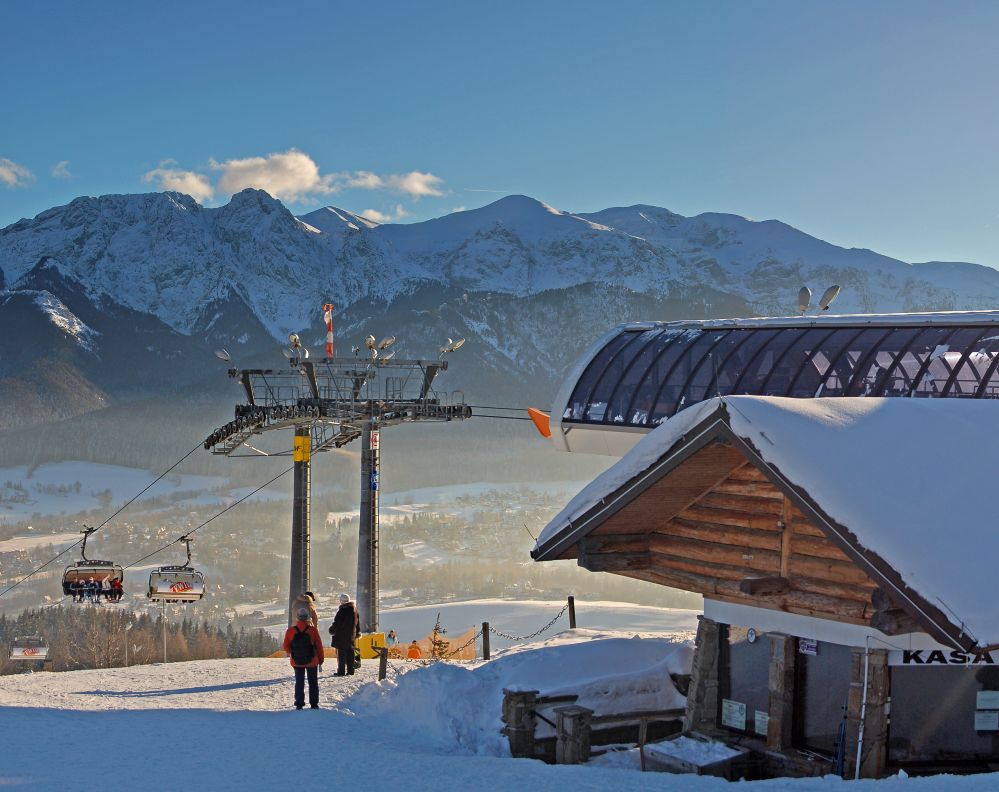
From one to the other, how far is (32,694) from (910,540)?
42.6 ft

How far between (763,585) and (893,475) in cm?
192

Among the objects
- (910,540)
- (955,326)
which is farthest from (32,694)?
(955,326)

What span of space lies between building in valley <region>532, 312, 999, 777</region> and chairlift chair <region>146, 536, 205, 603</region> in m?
18.8

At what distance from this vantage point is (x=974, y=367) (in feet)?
81.3

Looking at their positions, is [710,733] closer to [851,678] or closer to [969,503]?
[851,678]

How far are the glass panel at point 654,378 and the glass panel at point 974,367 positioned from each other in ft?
25.9

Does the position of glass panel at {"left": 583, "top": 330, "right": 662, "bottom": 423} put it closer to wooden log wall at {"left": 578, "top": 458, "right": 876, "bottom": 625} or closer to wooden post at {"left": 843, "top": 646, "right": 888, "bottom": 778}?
wooden log wall at {"left": 578, "top": 458, "right": 876, "bottom": 625}

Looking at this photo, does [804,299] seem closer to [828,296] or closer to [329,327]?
[828,296]

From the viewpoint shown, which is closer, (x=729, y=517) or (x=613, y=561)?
(x=729, y=517)

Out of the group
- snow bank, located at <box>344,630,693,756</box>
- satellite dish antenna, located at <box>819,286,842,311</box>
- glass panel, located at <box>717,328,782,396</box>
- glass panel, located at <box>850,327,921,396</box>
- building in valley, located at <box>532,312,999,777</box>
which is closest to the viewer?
building in valley, located at <box>532,312,999,777</box>

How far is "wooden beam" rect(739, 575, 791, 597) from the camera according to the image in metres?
11.1

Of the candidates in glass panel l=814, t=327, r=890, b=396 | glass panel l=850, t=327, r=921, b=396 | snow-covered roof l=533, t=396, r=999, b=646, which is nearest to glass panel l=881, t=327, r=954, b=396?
glass panel l=850, t=327, r=921, b=396

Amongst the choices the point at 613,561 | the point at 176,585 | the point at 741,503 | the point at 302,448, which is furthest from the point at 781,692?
the point at 176,585

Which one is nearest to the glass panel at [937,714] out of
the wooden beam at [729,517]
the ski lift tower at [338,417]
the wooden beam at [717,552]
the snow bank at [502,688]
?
the wooden beam at [717,552]
